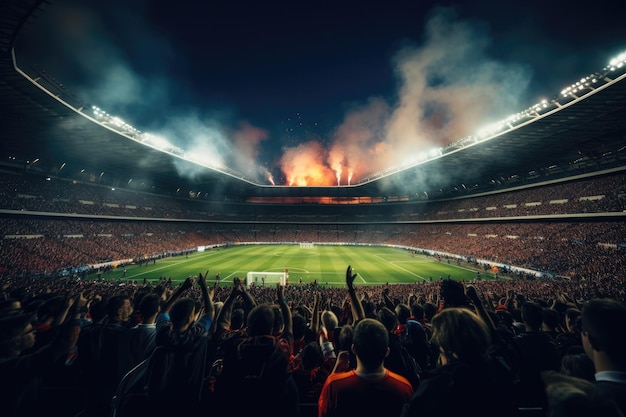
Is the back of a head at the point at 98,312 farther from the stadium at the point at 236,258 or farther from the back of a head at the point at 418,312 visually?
the back of a head at the point at 418,312

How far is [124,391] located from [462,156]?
4452 centimetres

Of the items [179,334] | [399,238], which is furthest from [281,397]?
[399,238]

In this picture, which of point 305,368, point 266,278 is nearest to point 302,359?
point 305,368

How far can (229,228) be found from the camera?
75438 mm

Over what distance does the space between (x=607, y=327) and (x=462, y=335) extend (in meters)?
1.33

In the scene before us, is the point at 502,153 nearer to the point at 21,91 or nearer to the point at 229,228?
the point at 21,91

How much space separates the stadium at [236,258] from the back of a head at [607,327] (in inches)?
1.4

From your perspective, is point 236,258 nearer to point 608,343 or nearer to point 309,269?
point 309,269

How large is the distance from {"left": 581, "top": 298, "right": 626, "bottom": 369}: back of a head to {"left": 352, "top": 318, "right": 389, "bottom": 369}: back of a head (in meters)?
1.76

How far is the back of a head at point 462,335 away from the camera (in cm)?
188

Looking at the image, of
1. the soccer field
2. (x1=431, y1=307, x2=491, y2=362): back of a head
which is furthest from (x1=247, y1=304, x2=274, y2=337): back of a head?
the soccer field

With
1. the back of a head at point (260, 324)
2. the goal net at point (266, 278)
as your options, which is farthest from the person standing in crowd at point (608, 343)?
the goal net at point (266, 278)

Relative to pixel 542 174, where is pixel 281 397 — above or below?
below

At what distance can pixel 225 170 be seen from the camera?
5694cm
